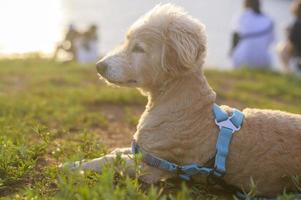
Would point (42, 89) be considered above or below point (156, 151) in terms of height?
below

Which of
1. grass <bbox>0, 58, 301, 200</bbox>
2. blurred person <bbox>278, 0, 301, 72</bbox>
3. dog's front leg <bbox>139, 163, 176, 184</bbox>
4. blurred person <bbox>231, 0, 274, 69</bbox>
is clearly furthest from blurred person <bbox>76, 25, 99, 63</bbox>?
dog's front leg <bbox>139, 163, 176, 184</bbox>

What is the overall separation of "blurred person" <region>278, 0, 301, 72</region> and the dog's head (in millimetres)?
9847

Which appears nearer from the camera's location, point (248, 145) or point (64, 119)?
point (248, 145)

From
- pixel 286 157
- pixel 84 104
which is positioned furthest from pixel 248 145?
pixel 84 104

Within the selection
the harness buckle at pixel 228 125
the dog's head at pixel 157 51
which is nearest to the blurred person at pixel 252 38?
the dog's head at pixel 157 51

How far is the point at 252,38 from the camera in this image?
13.7 metres

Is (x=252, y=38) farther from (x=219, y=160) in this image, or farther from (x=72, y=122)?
(x=219, y=160)

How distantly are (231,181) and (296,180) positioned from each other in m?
0.47

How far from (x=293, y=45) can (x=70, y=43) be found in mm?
7645

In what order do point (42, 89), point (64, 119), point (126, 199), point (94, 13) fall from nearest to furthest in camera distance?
point (126, 199), point (64, 119), point (42, 89), point (94, 13)

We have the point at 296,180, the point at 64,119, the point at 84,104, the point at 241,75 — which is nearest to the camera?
the point at 296,180

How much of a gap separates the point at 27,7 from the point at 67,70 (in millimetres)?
14894

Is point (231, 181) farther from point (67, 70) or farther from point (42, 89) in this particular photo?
point (67, 70)

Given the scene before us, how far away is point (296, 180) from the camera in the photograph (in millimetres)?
3807
